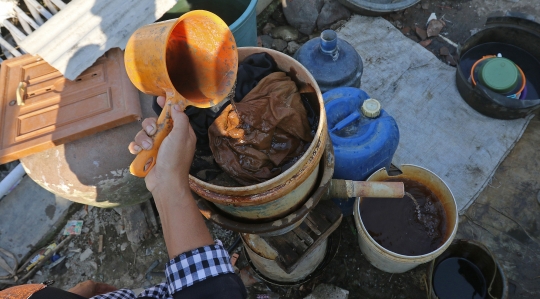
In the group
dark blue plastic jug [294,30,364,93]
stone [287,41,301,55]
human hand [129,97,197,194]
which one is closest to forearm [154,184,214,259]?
human hand [129,97,197,194]

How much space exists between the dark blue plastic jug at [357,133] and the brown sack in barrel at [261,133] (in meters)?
0.73

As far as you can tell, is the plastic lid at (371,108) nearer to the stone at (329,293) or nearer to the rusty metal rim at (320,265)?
the rusty metal rim at (320,265)

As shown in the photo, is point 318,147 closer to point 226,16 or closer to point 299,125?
point 299,125

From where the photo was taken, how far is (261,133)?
177cm

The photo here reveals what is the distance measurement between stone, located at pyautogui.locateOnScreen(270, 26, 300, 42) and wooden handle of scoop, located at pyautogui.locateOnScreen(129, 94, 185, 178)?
3073mm

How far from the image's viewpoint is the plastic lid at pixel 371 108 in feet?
7.97

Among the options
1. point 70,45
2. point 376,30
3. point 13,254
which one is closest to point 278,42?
point 376,30

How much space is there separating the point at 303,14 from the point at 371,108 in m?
2.33

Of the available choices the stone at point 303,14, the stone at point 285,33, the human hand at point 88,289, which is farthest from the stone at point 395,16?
the human hand at point 88,289

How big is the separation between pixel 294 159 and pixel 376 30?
3142 millimetres

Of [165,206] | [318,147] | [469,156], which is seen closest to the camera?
[165,206]

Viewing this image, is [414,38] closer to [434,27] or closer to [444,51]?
[434,27]

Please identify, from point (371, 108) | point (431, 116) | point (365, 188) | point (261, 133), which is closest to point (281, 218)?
point (261, 133)

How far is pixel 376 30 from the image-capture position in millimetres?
4297
